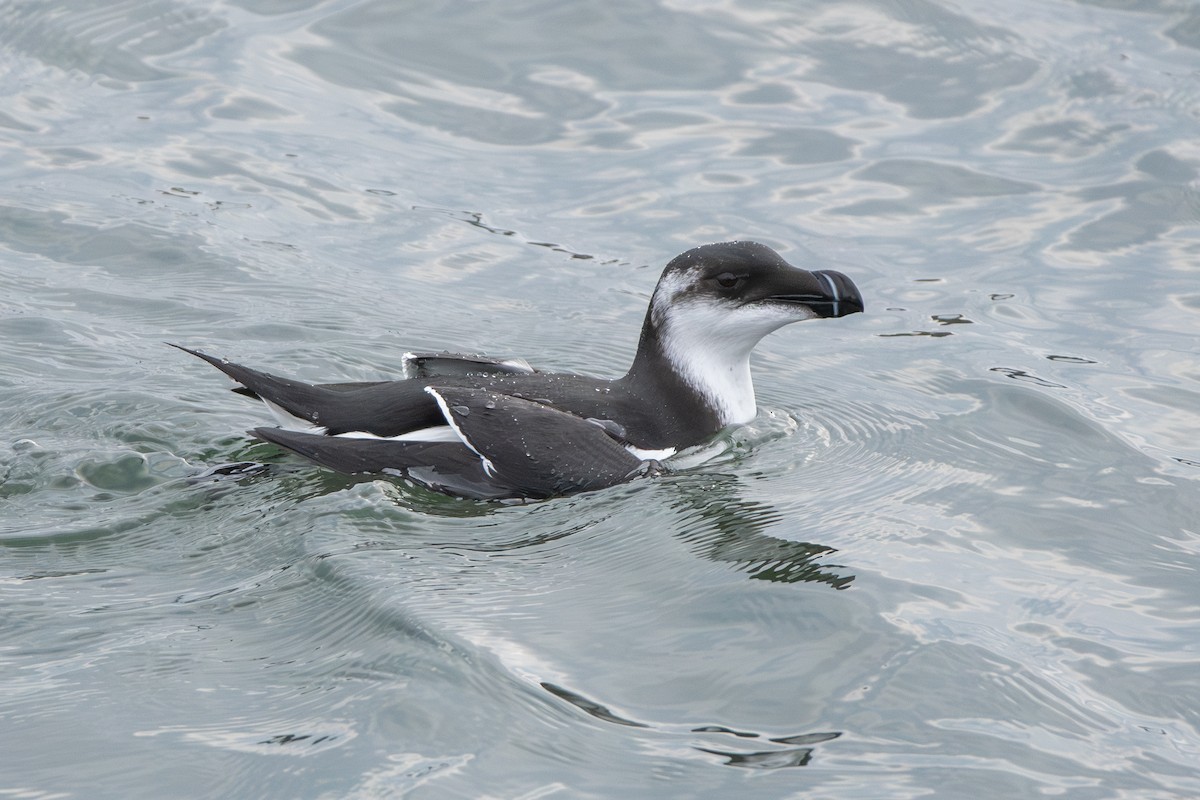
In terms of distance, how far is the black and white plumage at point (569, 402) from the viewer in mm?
5938

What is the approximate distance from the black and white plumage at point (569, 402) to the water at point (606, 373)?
0.14m

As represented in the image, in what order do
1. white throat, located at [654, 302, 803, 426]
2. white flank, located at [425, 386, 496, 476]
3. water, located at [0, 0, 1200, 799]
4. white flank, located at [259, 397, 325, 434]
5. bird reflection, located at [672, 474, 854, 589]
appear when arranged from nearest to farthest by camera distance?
water, located at [0, 0, 1200, 799]
bird reflection, located at [672, 474, 854, 589]
white flank, located at [425, 386, 496, 476]
white flank, located at [259, 397, 325, 434]
white throat, located at [654, 302, 803, 426]

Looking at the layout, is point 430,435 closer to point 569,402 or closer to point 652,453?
point 569,402

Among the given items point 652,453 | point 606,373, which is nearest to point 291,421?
point 652,453

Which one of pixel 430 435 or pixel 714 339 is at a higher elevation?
pixel 714 339

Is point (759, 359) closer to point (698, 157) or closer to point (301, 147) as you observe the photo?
point (698, 157)

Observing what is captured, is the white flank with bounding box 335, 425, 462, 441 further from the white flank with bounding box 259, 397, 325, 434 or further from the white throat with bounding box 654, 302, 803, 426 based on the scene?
the white throat with bounding box 654, 302, 803, 426

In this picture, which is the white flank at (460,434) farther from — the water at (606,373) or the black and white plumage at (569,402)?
the water at (606,373)

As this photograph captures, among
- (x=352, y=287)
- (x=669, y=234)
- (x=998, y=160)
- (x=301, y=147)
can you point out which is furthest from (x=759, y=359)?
(x=301, y=147)

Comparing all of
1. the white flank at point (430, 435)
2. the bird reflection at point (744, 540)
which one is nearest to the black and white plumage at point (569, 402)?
the white flank at point (430, 435)

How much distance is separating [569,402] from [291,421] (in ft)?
3.82

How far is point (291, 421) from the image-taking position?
20.7 feet

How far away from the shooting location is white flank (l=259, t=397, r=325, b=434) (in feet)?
20.2

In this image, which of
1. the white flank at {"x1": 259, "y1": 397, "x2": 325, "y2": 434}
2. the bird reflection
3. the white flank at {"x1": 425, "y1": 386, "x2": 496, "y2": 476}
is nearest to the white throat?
the bird reflection
